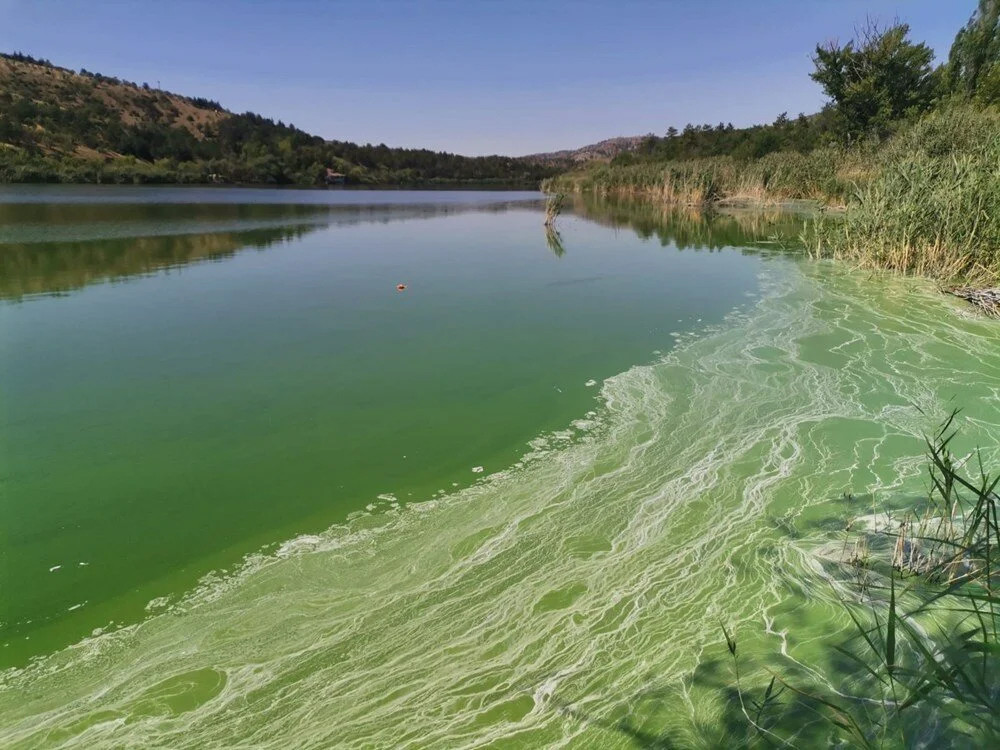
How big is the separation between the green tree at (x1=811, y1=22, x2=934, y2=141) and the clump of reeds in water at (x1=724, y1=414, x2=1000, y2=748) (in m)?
23.9

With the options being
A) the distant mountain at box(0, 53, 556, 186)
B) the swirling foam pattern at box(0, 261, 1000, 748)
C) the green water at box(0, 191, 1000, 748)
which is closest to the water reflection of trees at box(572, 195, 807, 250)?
the green water at box(0, 191, 1000, 748)

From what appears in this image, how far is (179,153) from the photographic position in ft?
141

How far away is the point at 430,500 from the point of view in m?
2.49

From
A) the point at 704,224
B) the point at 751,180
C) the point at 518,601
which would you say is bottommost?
the point at 518,601

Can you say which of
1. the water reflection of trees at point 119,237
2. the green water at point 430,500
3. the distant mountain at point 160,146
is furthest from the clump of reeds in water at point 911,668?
the distant mountain at point 160,146

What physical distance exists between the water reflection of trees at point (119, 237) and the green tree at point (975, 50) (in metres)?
22.5

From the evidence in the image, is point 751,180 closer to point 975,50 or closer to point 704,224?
point 704,224

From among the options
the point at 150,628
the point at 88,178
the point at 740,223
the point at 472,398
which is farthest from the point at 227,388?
the point at 88,178

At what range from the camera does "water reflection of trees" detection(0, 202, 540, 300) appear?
721cm

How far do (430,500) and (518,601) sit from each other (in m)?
0.73

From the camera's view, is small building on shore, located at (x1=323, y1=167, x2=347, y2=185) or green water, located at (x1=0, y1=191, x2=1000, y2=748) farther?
→ small building on shore, located at (x1=323, y1=167, x2=347, y2=185)

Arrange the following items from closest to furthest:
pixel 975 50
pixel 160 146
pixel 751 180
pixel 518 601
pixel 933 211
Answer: pixel 518 601, pixel 933 211, pixel 751 180, pixel 975 50, pixel 160 146

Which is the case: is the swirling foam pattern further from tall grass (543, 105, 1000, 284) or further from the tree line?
the tree line

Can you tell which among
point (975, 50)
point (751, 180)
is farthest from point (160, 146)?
point (975, 50)
